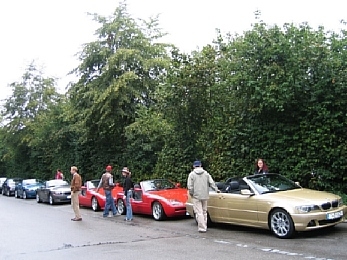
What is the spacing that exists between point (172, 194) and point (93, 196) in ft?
17.4

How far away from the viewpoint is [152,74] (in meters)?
25.4

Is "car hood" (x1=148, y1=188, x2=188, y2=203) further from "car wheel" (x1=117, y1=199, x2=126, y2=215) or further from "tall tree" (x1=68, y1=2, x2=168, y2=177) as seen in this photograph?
"tall tree" (x1=68, y1=2, x2=168, y2=177)

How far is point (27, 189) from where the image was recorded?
28.5 metres

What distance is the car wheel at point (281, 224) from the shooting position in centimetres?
973

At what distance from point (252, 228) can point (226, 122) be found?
19.9ft

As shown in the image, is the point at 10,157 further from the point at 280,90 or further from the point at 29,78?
the point at 280,90

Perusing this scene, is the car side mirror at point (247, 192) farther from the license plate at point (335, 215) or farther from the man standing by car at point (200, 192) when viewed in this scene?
the license plate at point (335, 215)

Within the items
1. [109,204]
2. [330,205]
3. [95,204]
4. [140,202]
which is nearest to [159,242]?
[330,205]

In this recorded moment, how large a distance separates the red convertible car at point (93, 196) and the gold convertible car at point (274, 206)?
6776 millimetres

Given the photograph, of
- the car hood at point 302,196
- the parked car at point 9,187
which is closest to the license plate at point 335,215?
the car hood at point 302,196

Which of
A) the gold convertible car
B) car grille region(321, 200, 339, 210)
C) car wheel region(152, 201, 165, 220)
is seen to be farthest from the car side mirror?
car wheel region(152, 201, 165, 220)

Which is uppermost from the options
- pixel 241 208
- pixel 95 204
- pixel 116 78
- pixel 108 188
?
pixel 116 78

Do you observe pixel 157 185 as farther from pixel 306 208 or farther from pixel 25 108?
pixel 25 108

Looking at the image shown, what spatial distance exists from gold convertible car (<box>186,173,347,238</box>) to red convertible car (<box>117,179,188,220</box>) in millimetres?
2025
